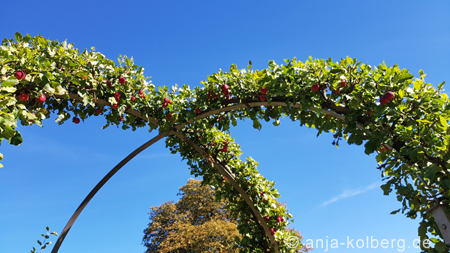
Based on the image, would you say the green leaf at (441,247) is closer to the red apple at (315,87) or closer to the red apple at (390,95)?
the red apple at (390,95)

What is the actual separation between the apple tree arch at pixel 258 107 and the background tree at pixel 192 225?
8.57 metres

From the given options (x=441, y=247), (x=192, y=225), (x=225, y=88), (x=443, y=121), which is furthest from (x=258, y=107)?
(x=192, y=225)

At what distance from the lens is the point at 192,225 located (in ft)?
47.7

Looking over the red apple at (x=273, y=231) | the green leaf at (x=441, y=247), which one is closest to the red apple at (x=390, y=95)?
the green leaf at (x=441, y=247)

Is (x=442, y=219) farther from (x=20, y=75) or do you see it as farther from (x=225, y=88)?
(x=20, y=75)

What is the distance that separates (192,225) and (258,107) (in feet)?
38.4

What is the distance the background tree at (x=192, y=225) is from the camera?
44.0 feet

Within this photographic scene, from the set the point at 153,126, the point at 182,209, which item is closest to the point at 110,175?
the point at 153,126

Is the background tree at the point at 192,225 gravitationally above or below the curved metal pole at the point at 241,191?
above

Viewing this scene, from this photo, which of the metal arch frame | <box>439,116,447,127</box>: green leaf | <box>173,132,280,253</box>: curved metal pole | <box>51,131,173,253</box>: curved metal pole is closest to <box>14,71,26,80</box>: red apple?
the metal arch frame

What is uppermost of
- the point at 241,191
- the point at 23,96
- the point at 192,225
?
the point at 192,225

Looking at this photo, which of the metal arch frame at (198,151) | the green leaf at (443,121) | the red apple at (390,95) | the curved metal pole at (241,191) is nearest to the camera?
the green leaf at (443,121)

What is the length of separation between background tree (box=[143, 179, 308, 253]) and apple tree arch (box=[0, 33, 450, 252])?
8.57 m

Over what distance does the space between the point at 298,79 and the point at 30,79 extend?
246 centimetres
